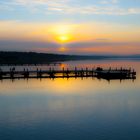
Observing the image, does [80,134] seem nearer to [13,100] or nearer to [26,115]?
[26,115]

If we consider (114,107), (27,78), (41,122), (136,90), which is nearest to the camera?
(41,122)

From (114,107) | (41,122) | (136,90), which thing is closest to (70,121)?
(41,122)

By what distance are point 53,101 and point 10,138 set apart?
14643mm

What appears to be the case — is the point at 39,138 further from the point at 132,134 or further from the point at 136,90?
the point at 136,90

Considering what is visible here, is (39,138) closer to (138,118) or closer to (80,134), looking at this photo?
(80,134)

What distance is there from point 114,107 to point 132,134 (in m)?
9.59

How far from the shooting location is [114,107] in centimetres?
3139

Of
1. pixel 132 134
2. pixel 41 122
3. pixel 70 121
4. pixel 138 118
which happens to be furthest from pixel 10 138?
pixel 138 118

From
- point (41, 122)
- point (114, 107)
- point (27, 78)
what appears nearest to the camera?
point (41, 122)

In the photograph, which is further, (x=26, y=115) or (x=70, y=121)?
(x=26, y=115)

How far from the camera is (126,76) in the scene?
63469 millimetres

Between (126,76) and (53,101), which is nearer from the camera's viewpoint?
(53,101)

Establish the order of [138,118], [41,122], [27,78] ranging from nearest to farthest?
[41,122] < [138,118] < [27,78]

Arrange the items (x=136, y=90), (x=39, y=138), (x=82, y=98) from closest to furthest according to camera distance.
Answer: (x=39, y=138), (x=82, y=98), (x=136, y=90)
